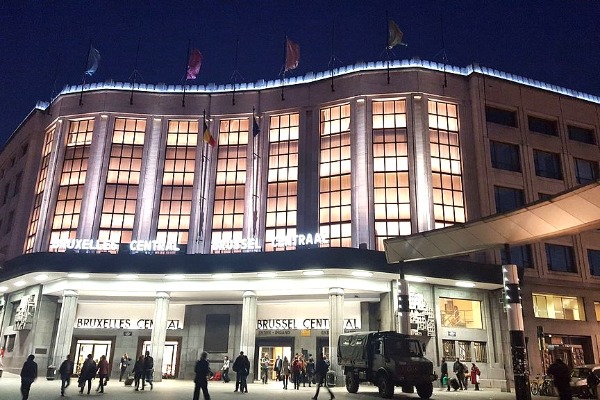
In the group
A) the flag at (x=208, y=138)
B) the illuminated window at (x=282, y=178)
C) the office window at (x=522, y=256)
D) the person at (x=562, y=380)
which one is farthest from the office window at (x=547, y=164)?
the person at (x=562, y=380)

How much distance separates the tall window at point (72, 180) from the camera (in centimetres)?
4797

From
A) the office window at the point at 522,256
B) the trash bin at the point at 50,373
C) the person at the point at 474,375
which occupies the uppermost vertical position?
the office window at the point at 522,256

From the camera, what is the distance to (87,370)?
2428 centimetres

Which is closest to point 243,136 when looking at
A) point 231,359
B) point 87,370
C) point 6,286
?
point 231,359

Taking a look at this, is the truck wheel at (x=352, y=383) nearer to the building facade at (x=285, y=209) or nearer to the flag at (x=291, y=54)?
the building facade at (x=285, y=209)

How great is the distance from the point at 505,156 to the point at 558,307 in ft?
47.5

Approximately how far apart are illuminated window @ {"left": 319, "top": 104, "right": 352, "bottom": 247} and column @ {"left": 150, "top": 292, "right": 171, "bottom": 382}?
14245mm

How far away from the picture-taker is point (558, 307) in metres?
45.2

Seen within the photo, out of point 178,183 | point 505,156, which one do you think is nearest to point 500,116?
point 505,156

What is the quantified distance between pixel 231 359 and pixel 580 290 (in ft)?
105

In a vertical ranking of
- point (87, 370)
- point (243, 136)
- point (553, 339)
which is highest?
point (243, 136)

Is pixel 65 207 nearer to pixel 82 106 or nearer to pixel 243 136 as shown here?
pixel 82 106

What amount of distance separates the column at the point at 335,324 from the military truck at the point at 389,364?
5.01 m

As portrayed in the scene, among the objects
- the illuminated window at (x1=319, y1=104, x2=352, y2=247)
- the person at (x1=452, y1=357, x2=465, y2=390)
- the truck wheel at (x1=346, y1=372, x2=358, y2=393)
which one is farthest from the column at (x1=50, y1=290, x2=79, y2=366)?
the person at (x1=452, y1=357, x2=465, y2=390)
